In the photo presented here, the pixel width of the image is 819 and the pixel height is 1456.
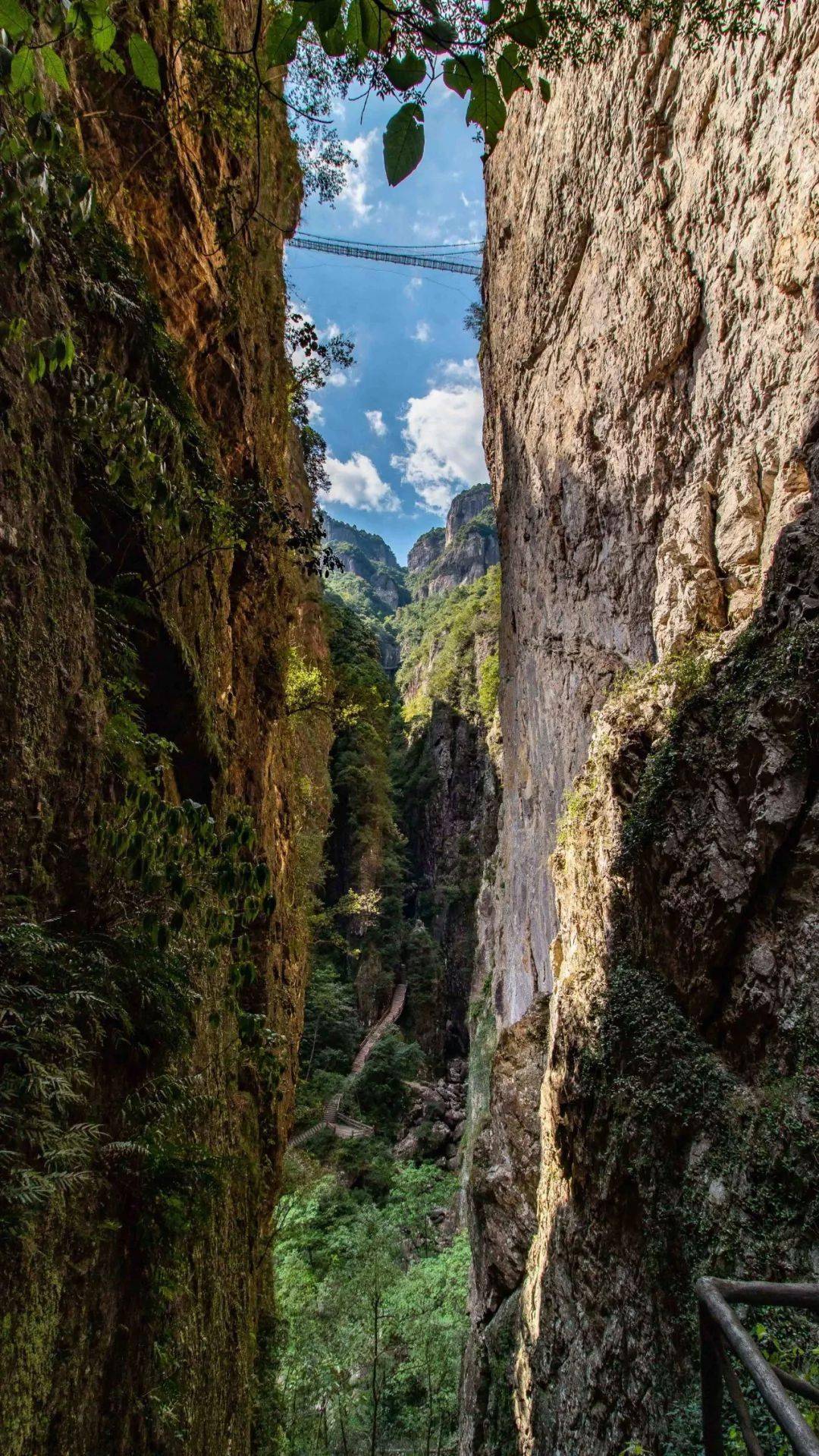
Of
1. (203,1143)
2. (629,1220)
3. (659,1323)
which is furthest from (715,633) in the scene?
(203,1143)

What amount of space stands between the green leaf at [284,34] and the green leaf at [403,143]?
0.80 ft

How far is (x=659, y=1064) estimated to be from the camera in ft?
17.6

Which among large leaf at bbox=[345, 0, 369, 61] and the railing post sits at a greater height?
large leaf at bbox=[345, 0, 369, 61]

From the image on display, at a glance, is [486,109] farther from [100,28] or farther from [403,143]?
[100,28]

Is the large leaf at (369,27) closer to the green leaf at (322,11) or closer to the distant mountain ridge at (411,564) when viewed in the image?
the green leaf at (322,11)

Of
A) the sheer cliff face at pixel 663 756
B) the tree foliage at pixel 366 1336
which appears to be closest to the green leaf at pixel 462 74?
the sheer cliff face at pixel 663 756

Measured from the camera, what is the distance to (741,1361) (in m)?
1.41

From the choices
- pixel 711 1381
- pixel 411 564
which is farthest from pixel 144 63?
pixel 411 564

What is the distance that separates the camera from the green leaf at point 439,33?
51.0 inches

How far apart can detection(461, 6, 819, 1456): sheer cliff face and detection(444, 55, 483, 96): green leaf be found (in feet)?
14.1

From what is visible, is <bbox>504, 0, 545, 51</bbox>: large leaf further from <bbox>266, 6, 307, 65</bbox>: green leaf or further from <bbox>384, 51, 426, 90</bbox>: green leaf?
<bbox>266, 6, 307, 65</bbox>: green leaf

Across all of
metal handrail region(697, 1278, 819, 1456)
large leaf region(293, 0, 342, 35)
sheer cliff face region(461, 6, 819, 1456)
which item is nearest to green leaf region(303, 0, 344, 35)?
large leaf region(293, 0, 342, 35)

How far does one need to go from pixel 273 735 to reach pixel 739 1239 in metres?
6.94

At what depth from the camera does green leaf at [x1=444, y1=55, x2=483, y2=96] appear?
1.47 metres
